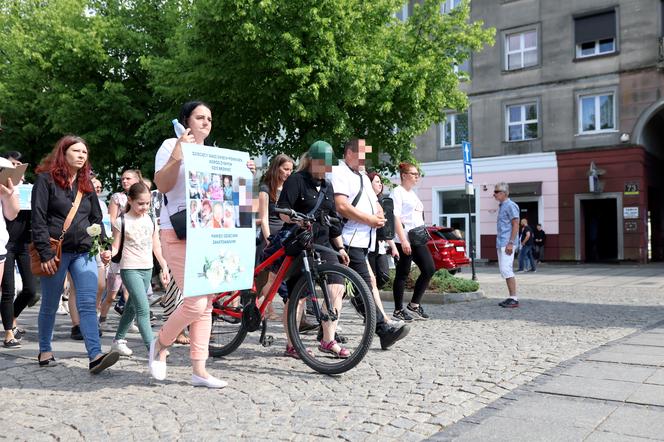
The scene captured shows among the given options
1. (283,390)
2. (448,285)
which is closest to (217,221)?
(283,390)

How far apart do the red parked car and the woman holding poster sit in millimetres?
11688

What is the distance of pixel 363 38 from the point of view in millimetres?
15562

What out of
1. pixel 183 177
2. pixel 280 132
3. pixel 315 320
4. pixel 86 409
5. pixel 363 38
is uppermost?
pixel 363 38

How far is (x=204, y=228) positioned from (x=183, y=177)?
383mm

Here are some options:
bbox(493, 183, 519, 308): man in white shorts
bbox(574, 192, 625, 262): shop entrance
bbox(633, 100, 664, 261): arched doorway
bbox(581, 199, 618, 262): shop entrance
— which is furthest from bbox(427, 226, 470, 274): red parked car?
bbox(633, 100, 664, 261): arched doorway

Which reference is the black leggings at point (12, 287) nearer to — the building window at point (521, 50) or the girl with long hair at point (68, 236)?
the girl with long hair at point (68, 236)

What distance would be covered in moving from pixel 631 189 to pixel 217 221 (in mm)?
22904

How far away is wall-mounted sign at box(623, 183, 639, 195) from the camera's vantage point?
926 inches

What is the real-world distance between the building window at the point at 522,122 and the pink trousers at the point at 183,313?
23857 mm

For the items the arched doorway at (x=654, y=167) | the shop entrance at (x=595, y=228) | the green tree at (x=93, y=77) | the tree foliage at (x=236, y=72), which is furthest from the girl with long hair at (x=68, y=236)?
the arched doorway at (x=654, y=167)

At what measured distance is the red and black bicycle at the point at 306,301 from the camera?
4582mm

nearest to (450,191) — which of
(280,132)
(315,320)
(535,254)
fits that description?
(535,254)

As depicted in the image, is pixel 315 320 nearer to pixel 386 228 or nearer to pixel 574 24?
pixel 386 228

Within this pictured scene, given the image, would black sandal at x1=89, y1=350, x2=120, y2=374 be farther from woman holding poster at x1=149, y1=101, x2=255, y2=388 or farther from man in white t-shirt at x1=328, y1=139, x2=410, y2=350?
man in white t-shirt at x1=328, y1=139, x2=410, y2=350
